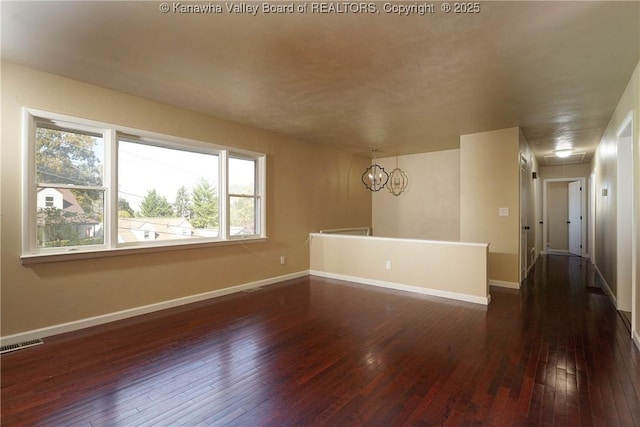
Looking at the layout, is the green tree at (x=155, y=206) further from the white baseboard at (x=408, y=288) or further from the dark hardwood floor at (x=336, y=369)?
the white baseboard at (x=408, y=288)

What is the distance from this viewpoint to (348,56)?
2713 millimetres

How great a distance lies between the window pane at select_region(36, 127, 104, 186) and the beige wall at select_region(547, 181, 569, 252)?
11.1 m

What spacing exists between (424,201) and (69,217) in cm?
635

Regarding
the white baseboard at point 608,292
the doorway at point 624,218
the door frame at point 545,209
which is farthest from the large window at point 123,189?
the door frame at point 545,209

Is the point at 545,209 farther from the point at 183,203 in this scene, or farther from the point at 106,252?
the point at 106,252

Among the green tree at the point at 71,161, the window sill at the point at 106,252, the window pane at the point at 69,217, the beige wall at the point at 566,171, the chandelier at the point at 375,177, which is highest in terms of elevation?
the beige wall at the point at 566,171

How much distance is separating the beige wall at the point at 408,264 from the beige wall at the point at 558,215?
7024 mm

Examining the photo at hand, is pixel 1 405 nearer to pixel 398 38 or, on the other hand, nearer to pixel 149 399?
pixel 149 399

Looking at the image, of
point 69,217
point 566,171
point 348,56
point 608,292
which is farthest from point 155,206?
point 566,171

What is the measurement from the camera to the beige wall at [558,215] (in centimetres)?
916

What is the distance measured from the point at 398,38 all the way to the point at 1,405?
3.73 m

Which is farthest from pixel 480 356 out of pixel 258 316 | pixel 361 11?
pixel 361 11

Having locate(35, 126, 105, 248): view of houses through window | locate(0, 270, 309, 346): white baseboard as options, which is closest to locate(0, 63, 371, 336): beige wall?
locate(0, 270, 309, 346): white baseboard

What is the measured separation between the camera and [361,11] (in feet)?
6.97
